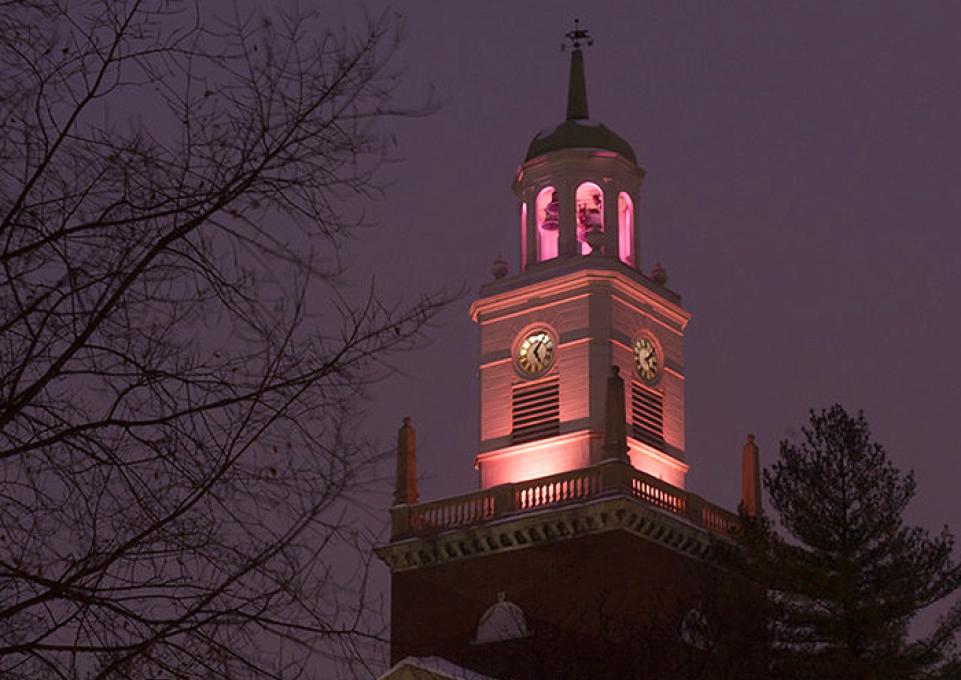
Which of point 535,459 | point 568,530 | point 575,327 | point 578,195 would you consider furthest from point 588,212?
point 568,530

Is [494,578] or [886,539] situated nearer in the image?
[886,539]

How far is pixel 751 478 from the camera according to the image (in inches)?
2195

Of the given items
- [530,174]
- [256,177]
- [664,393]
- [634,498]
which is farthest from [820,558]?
[256,177]

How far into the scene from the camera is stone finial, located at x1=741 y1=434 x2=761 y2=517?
55.4 metres

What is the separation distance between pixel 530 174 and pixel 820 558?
17.4m

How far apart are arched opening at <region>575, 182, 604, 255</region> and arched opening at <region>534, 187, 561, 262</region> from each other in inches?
22.9

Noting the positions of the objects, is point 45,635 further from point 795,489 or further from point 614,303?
point 614,303

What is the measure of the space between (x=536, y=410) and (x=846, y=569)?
45.0 ft

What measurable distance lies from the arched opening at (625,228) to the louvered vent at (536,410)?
462 centimetres

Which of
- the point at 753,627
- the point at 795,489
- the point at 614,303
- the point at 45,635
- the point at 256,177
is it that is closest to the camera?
the point at 45,635

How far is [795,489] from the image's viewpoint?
1698 inches

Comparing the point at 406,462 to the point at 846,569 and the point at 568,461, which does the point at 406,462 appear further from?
the point at 846,569

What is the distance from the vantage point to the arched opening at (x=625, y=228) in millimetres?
55750

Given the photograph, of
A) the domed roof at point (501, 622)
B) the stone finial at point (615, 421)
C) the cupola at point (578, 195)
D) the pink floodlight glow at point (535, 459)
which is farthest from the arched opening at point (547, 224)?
the domed roof at point (501, 622)
